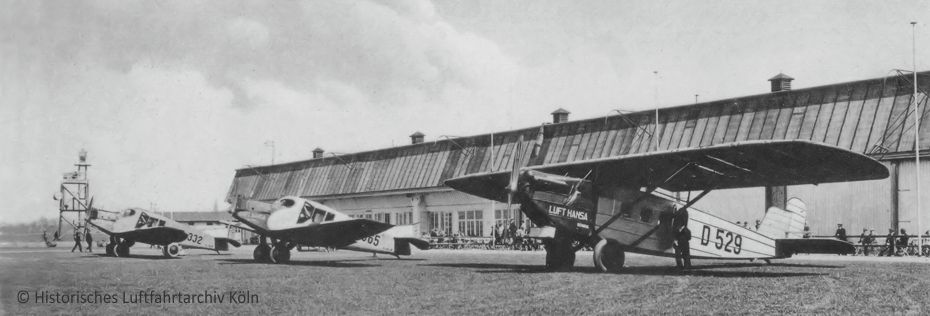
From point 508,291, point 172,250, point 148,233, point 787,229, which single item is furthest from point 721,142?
point 508,291

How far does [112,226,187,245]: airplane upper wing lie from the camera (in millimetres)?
34406

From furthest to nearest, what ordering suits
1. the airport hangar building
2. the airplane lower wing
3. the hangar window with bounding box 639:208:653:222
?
1. the airport hangar building
2. the hangar window with bounding box 639:208:653:222
3. the airplane lower wing

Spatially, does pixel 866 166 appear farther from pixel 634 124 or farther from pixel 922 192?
pixel 634 124

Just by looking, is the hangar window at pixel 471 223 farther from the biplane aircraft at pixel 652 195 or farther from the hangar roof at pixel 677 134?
the biplane aircraft at pixel 652 195

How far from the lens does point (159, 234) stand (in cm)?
3450

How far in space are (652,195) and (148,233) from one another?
77.5 feet

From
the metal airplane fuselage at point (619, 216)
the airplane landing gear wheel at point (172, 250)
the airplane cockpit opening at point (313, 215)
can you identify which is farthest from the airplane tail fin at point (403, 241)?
the metal airplane fuselage at point (619, 216)

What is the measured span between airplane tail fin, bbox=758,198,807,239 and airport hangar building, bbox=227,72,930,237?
15210 millimetres

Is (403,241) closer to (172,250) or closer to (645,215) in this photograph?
(172,250)

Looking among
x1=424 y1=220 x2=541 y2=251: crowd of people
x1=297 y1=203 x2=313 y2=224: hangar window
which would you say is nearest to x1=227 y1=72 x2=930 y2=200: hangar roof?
x1=424 y1=220 x2=541 y2=251: crowd of people

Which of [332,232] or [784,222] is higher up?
[784,222]

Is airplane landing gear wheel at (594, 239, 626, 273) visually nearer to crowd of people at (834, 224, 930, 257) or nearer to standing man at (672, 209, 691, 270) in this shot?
standing man at (672, 209, 691, 270)

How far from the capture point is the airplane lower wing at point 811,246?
1920 centimetres

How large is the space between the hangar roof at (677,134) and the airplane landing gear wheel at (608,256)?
71.7 ft
